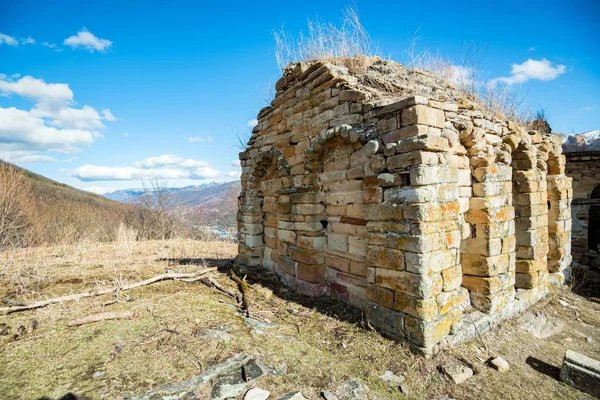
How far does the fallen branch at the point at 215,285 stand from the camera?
546 cm

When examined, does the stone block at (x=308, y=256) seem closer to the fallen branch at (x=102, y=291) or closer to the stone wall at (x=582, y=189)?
the fallen branch at (x=102, y=291)

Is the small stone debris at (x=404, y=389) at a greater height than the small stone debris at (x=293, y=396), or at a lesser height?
lesser

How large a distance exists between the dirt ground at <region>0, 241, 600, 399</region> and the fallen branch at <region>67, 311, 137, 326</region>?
0.11 m

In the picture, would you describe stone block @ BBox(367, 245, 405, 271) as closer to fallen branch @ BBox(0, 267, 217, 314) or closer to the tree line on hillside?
fallen branch @ BBox(0, 267, 217, 314)

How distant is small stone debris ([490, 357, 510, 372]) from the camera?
3496 mm

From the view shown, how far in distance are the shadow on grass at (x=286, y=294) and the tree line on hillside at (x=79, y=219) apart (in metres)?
8.27

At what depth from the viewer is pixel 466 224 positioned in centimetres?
449

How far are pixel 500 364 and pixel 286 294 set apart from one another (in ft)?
10.7

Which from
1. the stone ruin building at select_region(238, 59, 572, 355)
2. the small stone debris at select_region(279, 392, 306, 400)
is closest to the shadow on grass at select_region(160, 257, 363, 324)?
the stone ruin building at select_region(238, 59, 572, 355)

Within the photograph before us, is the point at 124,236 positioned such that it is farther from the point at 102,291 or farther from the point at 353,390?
the point at 353,390

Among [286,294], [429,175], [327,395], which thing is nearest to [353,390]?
[327,395]

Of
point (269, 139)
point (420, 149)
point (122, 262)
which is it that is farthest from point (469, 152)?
point (122, 262)

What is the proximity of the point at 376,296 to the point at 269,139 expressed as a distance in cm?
397

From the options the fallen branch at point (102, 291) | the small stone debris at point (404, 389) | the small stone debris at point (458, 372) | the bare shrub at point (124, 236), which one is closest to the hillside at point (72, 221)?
the bare shrub at point (124, 236)
